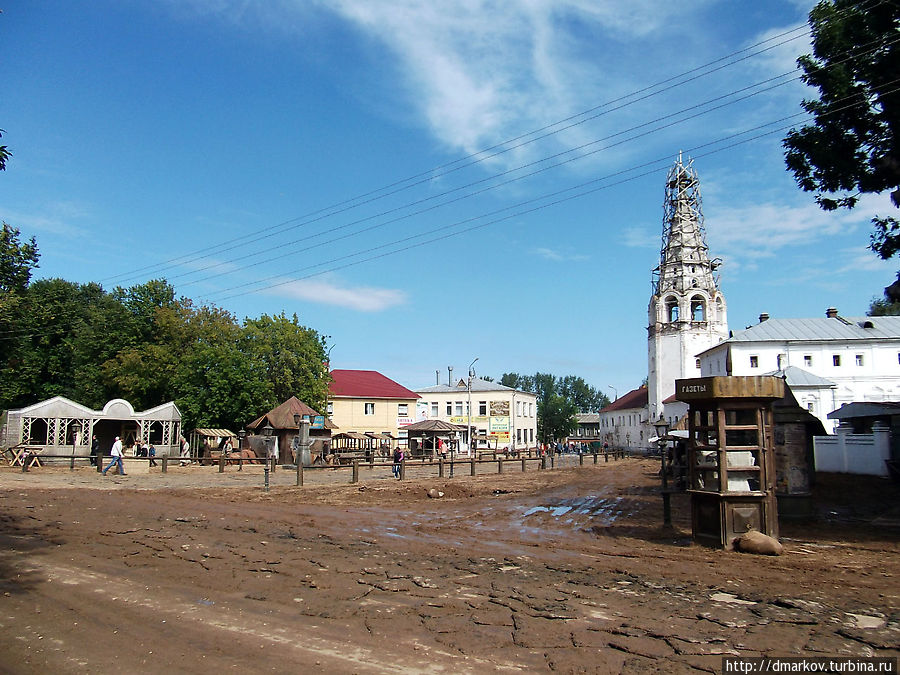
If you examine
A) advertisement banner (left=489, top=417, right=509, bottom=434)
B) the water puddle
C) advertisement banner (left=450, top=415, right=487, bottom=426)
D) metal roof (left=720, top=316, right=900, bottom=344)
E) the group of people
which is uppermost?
A: metal roof (left=720, top=316, right=900, bottom=344)

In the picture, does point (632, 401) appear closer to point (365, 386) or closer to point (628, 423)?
point (628, 423)

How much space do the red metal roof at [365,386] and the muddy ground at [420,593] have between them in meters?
48.3

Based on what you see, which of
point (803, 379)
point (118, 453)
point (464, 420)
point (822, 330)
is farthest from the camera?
point (464, 420)

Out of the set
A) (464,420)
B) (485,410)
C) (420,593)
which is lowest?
(420,593)

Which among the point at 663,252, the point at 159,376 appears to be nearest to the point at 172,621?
the point at 159,376

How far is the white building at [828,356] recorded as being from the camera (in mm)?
52031

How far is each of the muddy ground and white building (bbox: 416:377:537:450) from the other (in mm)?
53194

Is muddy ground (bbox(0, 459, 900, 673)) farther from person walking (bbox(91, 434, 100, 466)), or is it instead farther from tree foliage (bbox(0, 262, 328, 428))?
tree foliage (bbox(0, 262, 328, 428))

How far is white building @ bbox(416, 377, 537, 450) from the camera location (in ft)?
226

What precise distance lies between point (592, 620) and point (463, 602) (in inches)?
62.6

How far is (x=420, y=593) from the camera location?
7.93m

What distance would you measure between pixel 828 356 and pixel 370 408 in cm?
4331

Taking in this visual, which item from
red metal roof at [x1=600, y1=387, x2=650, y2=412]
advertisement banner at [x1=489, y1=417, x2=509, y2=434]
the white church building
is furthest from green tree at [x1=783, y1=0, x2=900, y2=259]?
red metal roof at [x1=600, y1=387, x2=650, y2=412]

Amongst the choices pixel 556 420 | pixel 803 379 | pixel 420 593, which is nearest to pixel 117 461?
pixel 420 593
